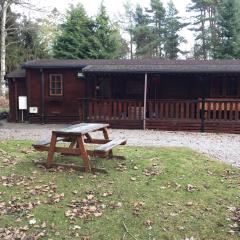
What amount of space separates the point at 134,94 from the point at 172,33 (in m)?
27.7

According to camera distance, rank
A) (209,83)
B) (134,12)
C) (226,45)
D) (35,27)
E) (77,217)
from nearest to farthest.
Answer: (77,217)
(209,83)
(35,27)
(226,45)
(134,12)

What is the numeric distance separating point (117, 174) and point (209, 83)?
1045 cm

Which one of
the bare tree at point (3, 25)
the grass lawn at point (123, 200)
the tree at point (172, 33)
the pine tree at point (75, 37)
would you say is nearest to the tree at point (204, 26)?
the tree at point (172, 33)

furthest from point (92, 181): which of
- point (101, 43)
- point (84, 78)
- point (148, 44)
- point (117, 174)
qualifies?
point (148, 44)

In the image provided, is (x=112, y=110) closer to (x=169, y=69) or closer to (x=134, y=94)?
(x=134, y=94)

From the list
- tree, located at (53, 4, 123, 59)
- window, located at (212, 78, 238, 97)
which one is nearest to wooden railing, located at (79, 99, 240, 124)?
window, located at (212, 78, 238, 97)

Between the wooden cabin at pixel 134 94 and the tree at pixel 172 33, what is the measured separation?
2506 cm

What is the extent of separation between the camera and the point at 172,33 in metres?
42.4

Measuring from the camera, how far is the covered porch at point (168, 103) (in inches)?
543

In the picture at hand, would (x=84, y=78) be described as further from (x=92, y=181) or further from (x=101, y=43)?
(x=101, y=43)

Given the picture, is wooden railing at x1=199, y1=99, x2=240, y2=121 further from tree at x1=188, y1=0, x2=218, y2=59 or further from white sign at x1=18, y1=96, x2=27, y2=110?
tree at x1=188, y1=0, x2=218, y2=59

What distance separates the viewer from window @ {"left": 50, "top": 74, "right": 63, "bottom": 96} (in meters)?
16.6

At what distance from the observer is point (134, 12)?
155ft


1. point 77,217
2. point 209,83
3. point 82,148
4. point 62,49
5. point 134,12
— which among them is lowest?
point 77,217
